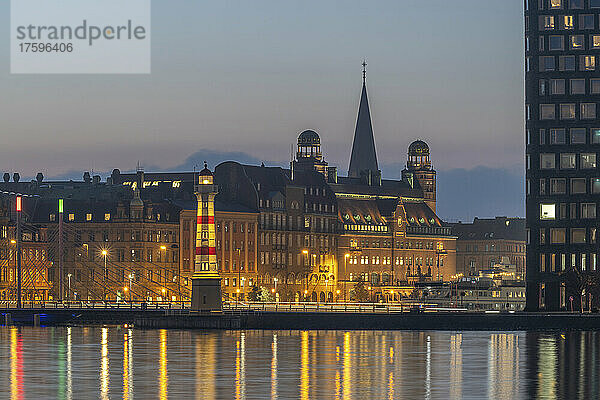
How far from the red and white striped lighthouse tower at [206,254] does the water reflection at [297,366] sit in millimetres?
18248

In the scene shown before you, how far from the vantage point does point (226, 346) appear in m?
141

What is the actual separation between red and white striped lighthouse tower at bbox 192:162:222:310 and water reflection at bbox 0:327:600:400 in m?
18.2

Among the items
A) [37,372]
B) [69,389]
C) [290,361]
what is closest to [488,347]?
[290,361]

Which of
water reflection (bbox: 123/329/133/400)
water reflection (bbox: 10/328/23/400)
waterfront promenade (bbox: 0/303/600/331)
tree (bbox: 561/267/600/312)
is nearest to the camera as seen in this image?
water reflection (bbox: 10/328/23/400)

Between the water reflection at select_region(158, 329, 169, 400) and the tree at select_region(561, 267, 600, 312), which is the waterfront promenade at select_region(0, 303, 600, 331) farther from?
the water reflection at select_region(158, 329, 169, 400)

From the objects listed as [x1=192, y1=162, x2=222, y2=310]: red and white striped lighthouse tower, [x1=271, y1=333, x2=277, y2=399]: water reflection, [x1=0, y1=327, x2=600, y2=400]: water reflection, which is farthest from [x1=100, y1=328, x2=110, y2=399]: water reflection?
[x1=192, y1=162, x2=222, y2=310]: red and white striped lighthouse tower

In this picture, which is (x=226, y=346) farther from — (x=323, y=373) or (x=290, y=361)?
(x=323, y=373)

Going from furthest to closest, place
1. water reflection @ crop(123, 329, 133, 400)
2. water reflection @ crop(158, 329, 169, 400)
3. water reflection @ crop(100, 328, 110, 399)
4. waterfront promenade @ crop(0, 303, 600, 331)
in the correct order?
waterfront promenade @ crop(0, 303, 600, 331) < water reflection @ crop(100, 328, 110, 399) < water reflection @ crop(123, 329, 133, 400) < water reflection @ crop(158, 329, 169, 400)

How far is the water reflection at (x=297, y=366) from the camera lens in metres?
90.6

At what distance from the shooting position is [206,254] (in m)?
184

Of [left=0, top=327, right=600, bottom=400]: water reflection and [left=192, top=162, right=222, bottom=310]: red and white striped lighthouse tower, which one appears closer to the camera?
[left=0, top=327, right=600, bottom=400]: water reflection

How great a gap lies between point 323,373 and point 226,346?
122 ft

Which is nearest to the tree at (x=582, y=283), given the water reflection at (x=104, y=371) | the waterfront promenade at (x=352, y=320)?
the waterfront promenade at (x=352, y=320)

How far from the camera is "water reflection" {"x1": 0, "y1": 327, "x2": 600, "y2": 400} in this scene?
297ft
